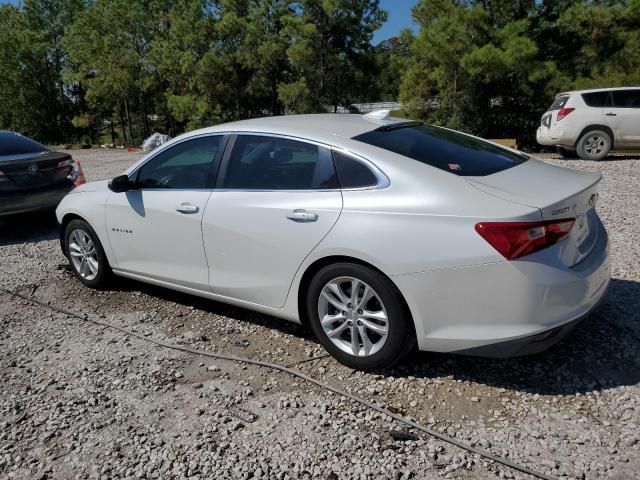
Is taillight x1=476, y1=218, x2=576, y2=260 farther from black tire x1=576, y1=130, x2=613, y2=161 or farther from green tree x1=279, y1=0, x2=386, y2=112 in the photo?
green tree x1=279, y1=0, x2=386, y2=112

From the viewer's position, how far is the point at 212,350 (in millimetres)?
3771

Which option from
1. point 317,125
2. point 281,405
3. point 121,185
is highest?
point 317,125

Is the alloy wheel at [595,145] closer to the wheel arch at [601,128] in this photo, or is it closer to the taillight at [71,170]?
the wheel arch at [601,128]

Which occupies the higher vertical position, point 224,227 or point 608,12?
point 608,12

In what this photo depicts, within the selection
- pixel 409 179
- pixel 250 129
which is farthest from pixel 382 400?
pixel 250 129

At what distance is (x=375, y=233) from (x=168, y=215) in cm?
181

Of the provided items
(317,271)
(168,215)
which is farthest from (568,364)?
(168,215)

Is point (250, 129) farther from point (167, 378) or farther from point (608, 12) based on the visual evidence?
point (608, 12)

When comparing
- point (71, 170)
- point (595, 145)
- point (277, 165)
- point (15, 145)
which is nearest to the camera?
point (277, 165)

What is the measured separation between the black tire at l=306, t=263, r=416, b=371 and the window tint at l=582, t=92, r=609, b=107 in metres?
10.7

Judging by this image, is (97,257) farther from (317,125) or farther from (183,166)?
(317,125)

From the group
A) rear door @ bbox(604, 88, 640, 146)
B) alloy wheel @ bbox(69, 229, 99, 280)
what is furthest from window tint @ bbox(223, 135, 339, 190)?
rear door @ bbox(604, 88, 640, 146)

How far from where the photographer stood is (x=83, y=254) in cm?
499

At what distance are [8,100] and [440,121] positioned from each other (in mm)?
26207
